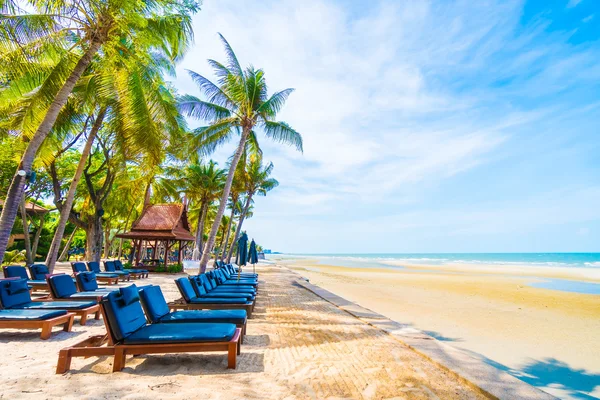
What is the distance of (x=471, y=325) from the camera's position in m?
7.51

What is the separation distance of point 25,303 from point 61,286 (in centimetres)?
103

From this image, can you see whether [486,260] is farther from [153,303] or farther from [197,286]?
[153,303]

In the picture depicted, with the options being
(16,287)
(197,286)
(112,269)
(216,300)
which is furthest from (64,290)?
(112,269)

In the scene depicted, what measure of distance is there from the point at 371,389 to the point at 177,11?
33.1ft

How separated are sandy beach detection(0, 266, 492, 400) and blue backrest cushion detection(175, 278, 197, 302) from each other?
1.33 metres

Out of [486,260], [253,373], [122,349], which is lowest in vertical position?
[253,373]

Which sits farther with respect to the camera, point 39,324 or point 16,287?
point 16,287

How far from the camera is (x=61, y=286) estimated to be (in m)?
→ 6.00

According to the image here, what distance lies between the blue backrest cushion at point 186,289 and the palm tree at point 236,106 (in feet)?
17.8

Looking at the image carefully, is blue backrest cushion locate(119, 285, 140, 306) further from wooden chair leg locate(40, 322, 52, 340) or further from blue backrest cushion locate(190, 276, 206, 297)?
blue backrest cushion locate(190, 276, 206, 297)

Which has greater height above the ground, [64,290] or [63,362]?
[64,290]

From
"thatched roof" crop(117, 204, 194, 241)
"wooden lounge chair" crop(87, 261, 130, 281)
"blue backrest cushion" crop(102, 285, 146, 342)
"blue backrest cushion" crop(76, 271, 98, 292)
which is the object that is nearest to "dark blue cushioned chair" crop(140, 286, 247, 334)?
"blue backrest cushion" crop(102, 285, 146, 342)

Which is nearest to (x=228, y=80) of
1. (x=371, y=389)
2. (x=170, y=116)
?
(x=170, y=116)

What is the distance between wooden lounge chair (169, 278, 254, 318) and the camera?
5738 mm
